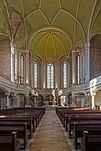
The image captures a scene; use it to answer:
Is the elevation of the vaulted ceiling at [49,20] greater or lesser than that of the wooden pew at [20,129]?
greater

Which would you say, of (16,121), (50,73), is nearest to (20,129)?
(16,121)

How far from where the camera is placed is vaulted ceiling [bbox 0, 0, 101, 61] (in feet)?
96.8

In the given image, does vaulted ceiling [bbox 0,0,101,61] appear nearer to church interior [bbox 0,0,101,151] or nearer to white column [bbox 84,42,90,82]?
church interior [bbox 0,0,101,151]

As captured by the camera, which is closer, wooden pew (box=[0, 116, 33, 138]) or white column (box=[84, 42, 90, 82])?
wooden pew (box=[0, 116, 33, 138])

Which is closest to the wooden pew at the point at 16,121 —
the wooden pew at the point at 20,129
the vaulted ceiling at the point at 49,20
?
the wooden pew at the point at 20,129

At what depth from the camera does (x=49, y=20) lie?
35.2 meters

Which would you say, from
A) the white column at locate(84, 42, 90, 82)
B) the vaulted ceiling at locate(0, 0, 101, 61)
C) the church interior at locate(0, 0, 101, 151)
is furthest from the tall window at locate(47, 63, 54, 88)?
the white column at locate(84, 42, 90, 82)

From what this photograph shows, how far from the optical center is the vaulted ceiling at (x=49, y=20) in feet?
96.8

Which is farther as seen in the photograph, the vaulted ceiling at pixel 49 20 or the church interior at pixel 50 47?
the vaulted ceiling at pixel 49 20

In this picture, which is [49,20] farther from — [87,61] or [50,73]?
[50,73]

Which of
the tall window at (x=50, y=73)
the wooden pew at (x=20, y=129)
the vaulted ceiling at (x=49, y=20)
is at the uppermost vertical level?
the vaulted ceiling at (x=49, y=20)

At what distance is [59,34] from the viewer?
40156 millimetres

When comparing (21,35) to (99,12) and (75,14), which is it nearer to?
(75,14)

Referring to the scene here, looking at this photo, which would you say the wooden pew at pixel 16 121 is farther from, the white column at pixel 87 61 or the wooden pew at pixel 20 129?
the white column at pixel 87 61
